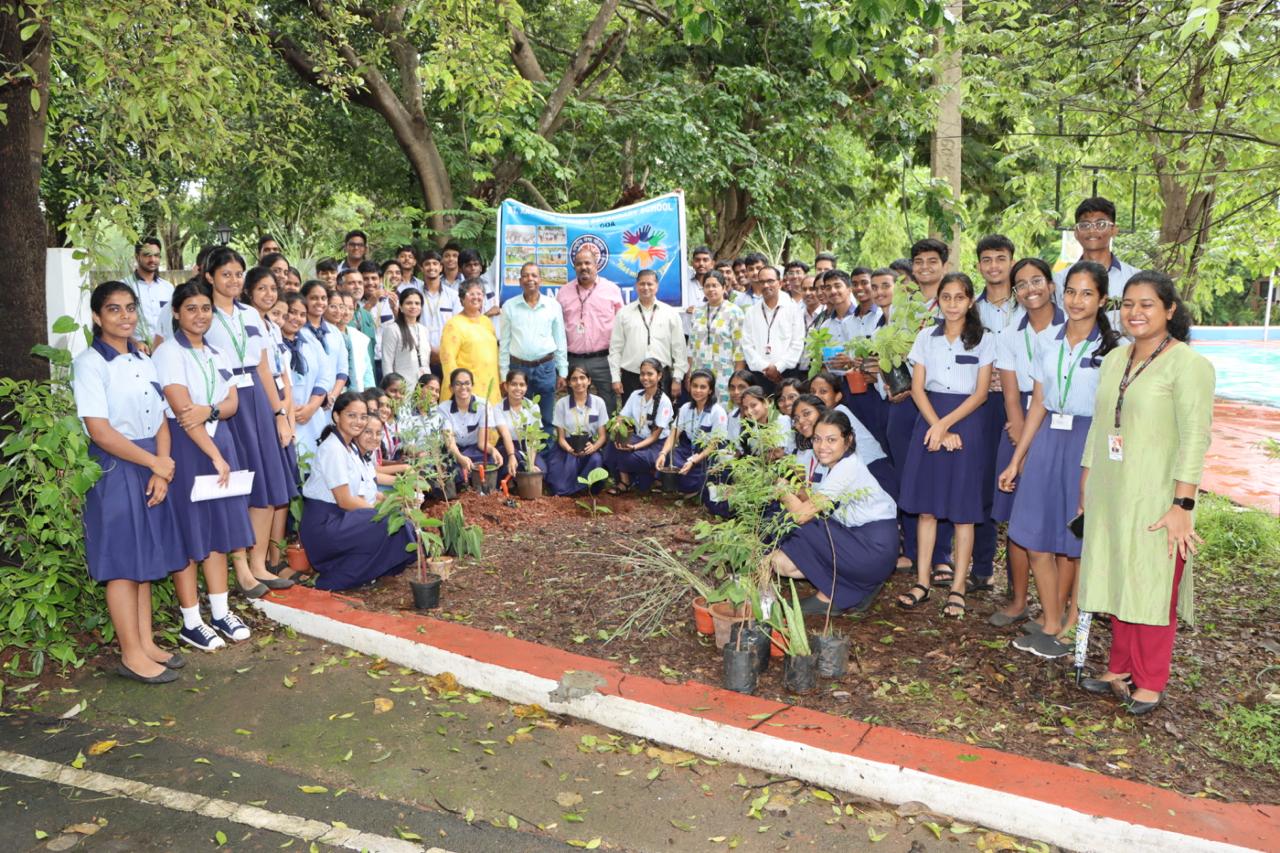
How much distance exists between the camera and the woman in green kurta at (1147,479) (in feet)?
12.3

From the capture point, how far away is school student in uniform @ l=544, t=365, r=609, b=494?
7.95 m

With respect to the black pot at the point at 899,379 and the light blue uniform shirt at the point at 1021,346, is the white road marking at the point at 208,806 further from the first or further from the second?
the black pot at the point at 899,379

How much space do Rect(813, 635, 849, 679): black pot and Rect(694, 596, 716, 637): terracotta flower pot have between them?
1.98 feet

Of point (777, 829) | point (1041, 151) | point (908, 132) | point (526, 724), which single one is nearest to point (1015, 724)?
point (777, 829)

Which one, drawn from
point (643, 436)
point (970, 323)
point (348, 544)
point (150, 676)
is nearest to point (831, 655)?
point (970, 323)

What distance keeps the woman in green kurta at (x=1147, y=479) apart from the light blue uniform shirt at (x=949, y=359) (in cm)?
101

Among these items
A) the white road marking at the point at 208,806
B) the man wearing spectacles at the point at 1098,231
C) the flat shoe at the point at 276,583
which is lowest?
the white road marking at the point at 208,806

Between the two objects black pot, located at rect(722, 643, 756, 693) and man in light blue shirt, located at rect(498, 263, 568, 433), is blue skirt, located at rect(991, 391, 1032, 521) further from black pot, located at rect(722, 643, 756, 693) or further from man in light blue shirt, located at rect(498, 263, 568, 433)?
man in light blue shirt, located at rect(498, 263, 568, 433)

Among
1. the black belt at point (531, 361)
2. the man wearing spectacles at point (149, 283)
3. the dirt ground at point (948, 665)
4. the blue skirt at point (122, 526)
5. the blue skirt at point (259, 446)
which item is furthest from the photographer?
the black belt at point (531, 361)

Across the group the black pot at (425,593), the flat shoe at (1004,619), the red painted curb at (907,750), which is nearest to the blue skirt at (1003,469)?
the flat shoe at (1004,619)

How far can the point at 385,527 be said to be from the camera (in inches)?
215

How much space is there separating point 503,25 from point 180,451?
8030mm

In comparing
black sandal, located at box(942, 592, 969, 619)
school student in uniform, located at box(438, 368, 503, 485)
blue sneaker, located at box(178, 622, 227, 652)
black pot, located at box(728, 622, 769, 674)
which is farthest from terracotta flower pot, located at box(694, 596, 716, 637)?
school student in uniform, located at box(438, 368, 503, 485)

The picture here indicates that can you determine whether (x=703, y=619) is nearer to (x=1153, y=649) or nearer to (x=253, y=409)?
(x=1153, y=649)
